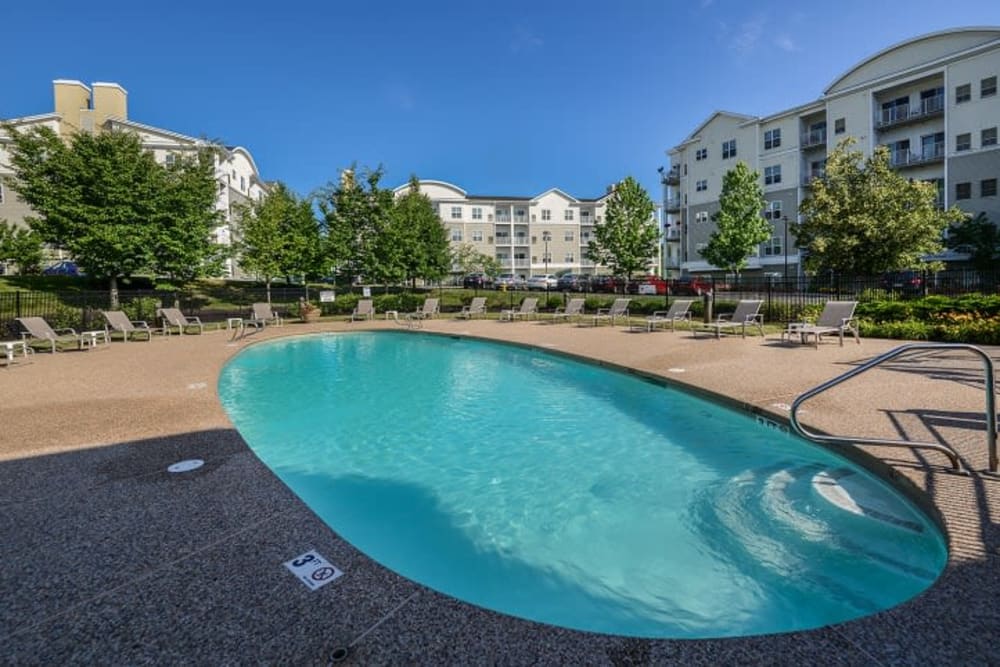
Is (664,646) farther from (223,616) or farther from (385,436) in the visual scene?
(385,436)

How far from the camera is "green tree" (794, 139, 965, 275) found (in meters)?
18.7

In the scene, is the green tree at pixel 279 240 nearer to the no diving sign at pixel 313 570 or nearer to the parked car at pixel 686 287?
the parked car at pixel 686 287

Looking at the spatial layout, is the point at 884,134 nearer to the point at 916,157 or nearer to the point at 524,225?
the point at 916,157

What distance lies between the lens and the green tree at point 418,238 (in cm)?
→ 2897

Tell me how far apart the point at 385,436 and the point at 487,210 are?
218 feet

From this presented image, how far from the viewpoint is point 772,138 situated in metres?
44.7

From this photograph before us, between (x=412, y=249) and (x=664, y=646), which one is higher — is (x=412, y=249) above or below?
above

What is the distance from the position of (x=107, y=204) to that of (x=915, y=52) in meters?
50.6

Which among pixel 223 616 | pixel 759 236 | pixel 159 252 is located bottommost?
pixel 223 616

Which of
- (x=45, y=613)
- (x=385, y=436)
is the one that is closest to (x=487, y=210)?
(x=385, y=436)

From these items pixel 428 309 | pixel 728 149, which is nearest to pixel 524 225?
pixel 728 149

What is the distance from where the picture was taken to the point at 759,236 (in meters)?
38.7

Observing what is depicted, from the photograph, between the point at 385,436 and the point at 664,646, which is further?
the point at 385,436

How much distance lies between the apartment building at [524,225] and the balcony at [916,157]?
36.4 metres
